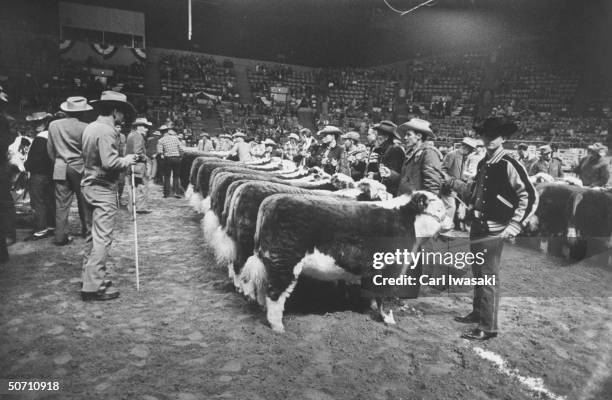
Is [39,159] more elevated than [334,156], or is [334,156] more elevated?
[334,156]

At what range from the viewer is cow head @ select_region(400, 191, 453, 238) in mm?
3627

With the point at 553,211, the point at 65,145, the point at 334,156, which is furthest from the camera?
the point at 334,156

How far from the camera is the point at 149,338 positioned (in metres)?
3.20

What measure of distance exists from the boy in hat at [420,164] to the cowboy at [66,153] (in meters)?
4.35

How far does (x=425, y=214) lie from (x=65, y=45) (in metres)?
27.4

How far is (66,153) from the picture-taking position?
546 cm

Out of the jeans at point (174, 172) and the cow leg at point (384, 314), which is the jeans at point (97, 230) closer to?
the cow leg at point (384, 314)

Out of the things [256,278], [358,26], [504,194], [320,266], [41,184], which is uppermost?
[358,26]

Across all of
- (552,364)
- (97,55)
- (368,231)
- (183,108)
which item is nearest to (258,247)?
(368,231)

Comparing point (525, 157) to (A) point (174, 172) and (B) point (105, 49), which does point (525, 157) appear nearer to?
(A) point (174, 172)

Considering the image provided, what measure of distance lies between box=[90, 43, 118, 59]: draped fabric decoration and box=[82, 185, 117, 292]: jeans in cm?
2542

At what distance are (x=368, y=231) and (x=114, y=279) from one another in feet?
10.3

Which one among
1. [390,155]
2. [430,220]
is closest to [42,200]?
[390,155]

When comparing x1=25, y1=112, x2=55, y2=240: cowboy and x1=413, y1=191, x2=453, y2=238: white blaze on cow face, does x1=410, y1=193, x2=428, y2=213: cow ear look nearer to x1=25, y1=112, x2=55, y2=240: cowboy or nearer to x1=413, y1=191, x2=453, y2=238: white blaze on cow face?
x1=413, y1=191, x2=453, y2=238: white blaze on cow face
